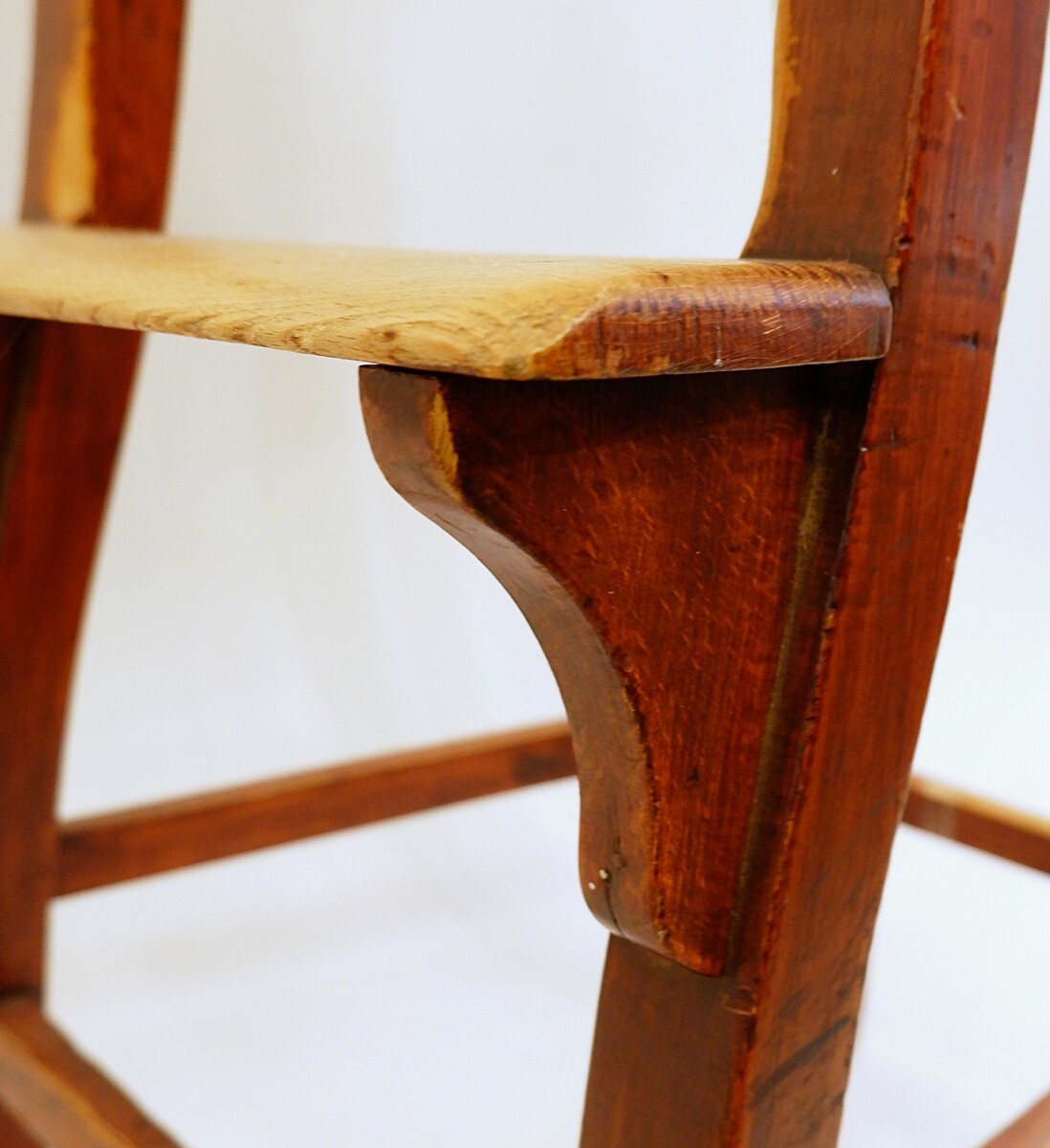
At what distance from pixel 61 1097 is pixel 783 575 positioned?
0.48m

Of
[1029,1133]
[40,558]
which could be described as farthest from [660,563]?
[40,558]

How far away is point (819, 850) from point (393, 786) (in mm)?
563

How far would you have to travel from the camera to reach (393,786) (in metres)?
1.01

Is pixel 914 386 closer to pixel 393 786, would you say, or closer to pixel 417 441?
pixel 417 441

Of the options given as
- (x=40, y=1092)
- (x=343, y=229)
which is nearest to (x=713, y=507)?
(x=40, y=1092)

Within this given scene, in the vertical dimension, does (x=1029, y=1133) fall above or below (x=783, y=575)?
below

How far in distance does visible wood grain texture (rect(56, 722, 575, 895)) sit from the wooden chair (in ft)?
1.46

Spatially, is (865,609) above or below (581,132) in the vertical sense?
below

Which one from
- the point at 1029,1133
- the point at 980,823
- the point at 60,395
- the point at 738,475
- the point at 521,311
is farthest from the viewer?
the point at 980,823

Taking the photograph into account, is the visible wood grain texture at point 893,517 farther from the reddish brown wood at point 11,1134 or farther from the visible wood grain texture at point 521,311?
the reddish brown wood at point 11,1134

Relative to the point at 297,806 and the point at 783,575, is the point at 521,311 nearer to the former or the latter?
the point at 783,575

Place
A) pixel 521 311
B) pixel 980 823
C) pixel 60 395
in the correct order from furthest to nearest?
pixel 980 823
pixel 60 395
pixel 521 311

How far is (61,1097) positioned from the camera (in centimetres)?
71

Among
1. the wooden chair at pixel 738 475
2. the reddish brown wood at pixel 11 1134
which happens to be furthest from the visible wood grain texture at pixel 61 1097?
the wooden chair at pixel 738 475
